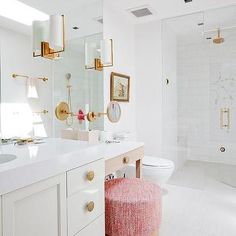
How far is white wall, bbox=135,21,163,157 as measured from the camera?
3.30m

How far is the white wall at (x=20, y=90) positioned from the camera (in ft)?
5.28

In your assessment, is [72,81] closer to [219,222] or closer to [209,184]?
[219,222]

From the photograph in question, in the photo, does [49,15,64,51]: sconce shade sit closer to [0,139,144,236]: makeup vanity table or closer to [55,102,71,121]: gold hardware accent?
[55,102,71,121]: gold hardware accent

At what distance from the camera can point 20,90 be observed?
1702mm

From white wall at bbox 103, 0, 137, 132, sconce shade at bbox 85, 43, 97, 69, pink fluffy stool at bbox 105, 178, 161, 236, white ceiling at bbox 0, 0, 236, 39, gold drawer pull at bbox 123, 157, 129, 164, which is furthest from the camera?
white wall at bbox 103, 0, 137, 132

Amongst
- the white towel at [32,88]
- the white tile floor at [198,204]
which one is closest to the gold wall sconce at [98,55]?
the white towel at [32,88]

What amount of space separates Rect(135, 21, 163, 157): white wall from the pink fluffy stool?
171 centimetres

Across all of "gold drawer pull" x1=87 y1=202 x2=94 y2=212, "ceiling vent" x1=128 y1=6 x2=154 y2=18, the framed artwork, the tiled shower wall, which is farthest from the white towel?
the tiled shower wall

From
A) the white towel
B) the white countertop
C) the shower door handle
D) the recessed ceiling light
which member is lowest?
the white countertop

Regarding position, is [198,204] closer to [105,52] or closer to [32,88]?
[105,52]

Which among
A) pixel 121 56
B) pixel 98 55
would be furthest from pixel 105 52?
pixel 121 56

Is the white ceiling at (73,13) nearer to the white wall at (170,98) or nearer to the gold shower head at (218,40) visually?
the white wall at (170,98)

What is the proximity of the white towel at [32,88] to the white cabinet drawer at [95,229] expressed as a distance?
1.05 metres

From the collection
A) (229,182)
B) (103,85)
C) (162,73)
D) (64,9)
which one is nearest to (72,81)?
(103,85)
